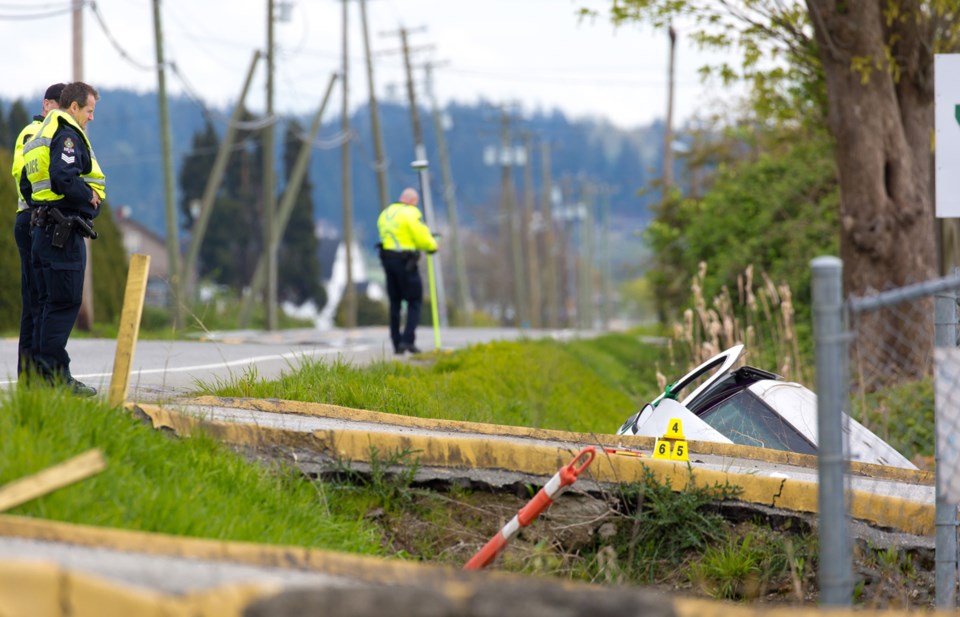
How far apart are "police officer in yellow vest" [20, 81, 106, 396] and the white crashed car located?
11.1 ft

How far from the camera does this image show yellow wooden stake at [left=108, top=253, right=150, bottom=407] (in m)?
5.25

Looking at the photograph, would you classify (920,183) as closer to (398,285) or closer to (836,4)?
(836,4)

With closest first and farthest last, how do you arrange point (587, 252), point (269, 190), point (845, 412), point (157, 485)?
point (845, 412) < point (157, 485) < point (269, 190) < point (587, 252)

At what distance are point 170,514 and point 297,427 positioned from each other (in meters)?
1.60

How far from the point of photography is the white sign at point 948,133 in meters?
6.53

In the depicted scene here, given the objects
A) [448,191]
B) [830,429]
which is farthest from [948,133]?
[448,191]

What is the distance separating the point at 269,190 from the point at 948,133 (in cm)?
2755

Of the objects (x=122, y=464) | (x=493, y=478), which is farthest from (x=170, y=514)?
(x=493, y=478)

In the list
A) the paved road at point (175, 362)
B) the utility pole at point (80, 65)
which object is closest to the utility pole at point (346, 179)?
the utility pole at point (80, 65)

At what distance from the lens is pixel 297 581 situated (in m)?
3.53

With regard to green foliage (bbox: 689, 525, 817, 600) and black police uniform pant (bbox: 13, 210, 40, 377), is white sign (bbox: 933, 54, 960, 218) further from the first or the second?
black police uniform pant (bbox: 13, 210, 40, 377)

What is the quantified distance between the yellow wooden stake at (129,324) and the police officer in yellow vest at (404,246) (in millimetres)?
7985

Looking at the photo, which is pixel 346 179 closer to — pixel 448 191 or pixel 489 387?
pixel 448 191

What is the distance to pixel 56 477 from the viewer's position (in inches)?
157
